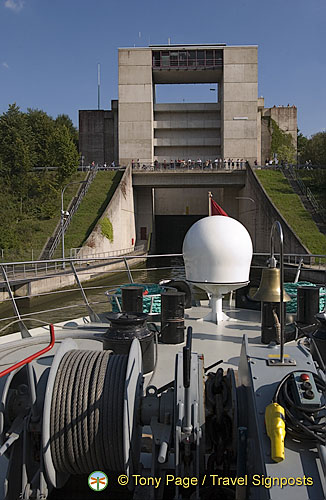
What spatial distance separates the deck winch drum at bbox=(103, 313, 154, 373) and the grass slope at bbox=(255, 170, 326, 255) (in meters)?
27.9

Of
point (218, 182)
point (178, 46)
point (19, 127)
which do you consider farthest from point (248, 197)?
point (19, 127)

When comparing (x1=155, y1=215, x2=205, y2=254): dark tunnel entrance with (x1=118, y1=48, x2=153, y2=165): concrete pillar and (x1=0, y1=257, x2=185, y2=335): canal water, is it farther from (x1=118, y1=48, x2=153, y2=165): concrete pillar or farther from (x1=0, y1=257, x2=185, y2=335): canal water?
(x1=0, y1=257, x2=185, y2=335): canal water

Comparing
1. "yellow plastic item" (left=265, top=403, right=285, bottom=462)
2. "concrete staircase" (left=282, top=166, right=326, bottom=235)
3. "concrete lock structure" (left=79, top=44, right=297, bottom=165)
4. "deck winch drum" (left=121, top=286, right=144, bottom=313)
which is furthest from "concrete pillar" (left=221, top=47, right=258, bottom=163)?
"yellow plastic item" (left=265, top=403, right=285, bottom=462)

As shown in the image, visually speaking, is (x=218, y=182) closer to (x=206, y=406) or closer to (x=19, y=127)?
(x=19, y=127)

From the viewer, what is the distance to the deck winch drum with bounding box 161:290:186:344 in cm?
657

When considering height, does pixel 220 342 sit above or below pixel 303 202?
below

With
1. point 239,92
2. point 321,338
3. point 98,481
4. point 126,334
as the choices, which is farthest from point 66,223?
point 98,481

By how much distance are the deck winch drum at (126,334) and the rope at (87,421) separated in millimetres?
1459

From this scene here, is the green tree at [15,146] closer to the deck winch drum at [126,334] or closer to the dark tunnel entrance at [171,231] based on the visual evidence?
the dark tunnel entrance at [171,231]

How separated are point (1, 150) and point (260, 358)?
46709 mm

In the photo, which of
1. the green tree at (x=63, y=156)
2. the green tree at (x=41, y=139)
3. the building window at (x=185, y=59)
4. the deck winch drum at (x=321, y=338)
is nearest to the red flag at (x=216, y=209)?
the deck winch drum at (x=321, y=338)

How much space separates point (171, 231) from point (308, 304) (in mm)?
54824

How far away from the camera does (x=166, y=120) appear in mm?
55156

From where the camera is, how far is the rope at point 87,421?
9.71 feet
